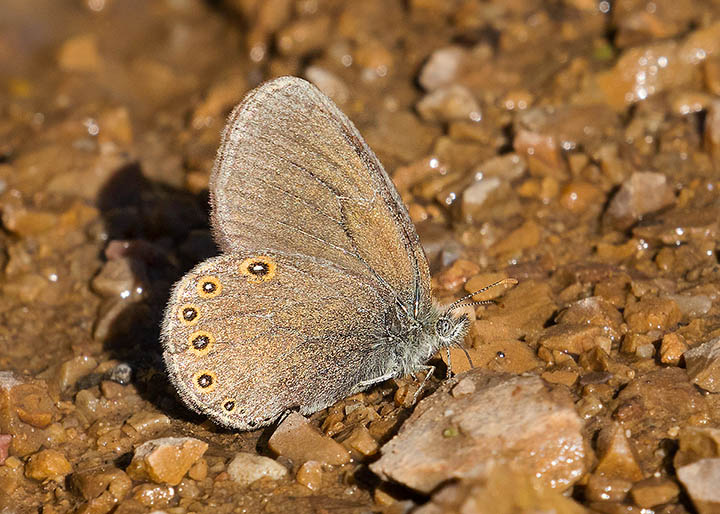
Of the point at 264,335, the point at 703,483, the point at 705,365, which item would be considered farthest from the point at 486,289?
the point at 703,483

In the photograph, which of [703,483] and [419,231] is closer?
[703,483]

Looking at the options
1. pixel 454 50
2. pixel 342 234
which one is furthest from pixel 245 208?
pixel 454 50

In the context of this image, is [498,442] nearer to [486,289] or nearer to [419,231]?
[486,289]

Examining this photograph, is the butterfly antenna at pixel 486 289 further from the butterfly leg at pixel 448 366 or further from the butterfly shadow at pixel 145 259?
the butterfly shadow at pixel 145 259

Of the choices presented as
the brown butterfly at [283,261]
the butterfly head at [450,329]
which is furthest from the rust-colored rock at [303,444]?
the butterfly head at [450,329]

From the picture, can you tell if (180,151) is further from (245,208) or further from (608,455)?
(608,455)

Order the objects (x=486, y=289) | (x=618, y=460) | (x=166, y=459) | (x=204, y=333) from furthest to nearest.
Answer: (x=486, y=289), (x=204, y=333), (x=166, y=459), (x=618, y=460)
